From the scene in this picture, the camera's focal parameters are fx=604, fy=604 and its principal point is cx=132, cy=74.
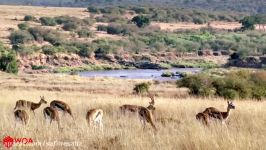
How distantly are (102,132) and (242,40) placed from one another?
8099 centimetres

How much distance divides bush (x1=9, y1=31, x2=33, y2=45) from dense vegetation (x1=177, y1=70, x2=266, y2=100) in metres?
48.4

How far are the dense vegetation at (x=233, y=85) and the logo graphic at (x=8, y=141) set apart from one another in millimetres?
16189

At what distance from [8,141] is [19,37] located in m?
67.4

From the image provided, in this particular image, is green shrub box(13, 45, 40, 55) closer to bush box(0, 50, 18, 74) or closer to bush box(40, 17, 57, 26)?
bush box(0, 50, 18, 74)

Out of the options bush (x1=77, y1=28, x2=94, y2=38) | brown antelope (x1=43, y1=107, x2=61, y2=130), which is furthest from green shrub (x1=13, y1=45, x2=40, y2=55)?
brown antelope (x1=43, y1=107, x2=61, y2=130)

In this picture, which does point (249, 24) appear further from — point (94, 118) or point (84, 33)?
point (94, 118)

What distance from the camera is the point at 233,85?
2542 cm

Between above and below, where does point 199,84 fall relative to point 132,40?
above

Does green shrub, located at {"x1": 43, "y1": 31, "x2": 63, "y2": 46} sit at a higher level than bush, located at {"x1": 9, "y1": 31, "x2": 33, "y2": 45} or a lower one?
lower

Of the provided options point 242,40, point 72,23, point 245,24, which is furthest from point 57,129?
point 245,24

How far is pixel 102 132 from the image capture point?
31.2ft

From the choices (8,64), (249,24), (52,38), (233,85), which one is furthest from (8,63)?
(249,24)

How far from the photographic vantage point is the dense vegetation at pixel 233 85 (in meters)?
25.1

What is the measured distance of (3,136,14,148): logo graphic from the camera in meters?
8.44
